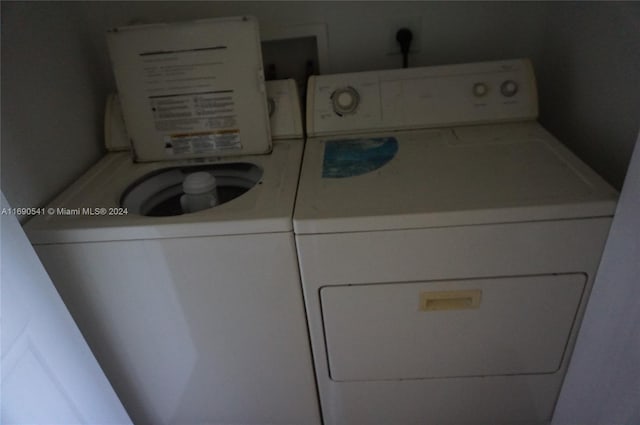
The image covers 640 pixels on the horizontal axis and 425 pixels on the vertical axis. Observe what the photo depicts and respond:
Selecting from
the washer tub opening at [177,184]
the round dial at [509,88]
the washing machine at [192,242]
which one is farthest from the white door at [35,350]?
the round dial at [509,88]

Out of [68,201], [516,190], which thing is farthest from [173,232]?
[516,190]

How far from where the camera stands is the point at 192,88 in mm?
1308

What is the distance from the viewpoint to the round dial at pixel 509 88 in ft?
4.40

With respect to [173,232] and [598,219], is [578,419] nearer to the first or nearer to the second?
[598,219]

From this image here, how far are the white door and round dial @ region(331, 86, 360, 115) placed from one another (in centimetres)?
98

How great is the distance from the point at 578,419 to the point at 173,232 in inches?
49.3

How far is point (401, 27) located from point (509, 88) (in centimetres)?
47

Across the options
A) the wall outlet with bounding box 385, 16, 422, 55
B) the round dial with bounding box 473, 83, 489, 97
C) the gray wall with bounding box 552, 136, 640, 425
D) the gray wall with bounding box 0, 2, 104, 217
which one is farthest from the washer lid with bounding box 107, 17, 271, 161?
the gray wall with bounding box 552, 136, 640, 425

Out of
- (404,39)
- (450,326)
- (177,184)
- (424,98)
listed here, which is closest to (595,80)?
(424,98)

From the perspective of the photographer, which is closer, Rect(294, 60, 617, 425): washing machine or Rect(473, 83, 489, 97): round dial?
Rect(294, 60, 617, 425): washing machine

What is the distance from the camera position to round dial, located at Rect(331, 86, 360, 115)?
137 centimetres

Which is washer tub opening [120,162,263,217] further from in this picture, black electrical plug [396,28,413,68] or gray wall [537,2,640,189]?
gray wall [537,2,640,189]

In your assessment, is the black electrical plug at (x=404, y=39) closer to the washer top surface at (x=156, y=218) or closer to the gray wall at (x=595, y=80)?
the gray wall at (x=595, y=80)

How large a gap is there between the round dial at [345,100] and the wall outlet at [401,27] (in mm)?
309
